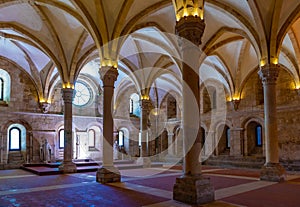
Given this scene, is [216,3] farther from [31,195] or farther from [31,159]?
[31,159]

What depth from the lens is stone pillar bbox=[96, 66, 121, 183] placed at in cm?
969

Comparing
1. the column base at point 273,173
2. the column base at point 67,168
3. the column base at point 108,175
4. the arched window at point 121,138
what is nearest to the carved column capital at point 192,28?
the column base at point 108,175

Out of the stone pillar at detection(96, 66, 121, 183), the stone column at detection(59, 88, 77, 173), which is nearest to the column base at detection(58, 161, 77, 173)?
the stone column at detection(59, 88, 77, 173)

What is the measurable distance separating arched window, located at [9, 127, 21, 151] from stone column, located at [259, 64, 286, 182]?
14936mm

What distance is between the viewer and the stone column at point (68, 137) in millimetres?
13159

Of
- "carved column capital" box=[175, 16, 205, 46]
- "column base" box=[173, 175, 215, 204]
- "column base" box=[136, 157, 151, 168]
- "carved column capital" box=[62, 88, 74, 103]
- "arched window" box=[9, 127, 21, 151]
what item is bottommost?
"column base" box=[136, 157, 151, 168]

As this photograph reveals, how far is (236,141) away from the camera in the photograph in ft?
58.4

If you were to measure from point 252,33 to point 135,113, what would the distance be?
15280mm

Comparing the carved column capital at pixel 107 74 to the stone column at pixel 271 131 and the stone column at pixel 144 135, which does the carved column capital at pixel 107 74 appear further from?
the stone column at pixel 144 135

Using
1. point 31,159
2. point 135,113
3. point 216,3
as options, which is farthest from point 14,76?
point 216,3

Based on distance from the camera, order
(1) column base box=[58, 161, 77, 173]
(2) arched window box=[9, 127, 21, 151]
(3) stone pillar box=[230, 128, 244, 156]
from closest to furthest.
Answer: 1. (1) column base box=[58, 161, 77, 173]
2. (3) stone pillar box=[230, 128, 244, 156]
3. (2) arched window box=[9, 127, 21, 151]

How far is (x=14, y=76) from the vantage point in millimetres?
17797

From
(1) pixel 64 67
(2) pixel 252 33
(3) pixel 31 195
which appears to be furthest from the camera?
(1) pixel 64 67

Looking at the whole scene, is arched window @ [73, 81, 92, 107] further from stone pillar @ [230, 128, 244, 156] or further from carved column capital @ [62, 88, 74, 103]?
stone pillar @ [230, 128, 244, 156]
